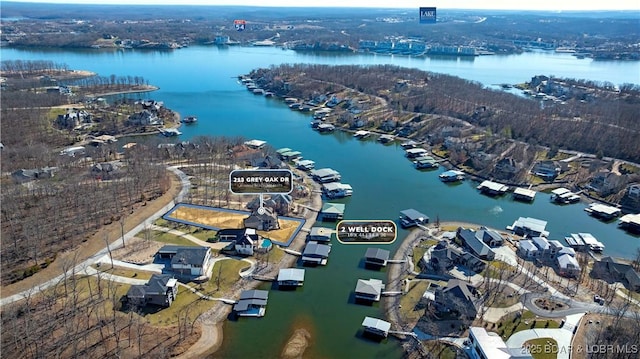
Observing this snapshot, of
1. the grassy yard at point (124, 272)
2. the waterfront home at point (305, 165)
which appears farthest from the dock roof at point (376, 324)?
the waterfront home at point (305, 165)

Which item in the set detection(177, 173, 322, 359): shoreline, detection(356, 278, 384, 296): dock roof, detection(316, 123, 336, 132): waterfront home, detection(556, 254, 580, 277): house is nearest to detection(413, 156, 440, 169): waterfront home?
detection(316, 123, 336, 132): waterfront home

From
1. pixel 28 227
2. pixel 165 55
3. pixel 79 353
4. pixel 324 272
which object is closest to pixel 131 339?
pixel 79 353

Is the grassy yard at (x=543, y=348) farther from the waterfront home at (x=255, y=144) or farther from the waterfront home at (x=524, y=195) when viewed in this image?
the waterfront home at (x=255, y=144)

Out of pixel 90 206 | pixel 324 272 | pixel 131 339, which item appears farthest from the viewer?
pixel 90 206

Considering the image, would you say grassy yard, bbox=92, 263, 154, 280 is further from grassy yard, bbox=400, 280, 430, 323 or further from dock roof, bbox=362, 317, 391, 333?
grassy yard, bbox=400, 280, 430, 323

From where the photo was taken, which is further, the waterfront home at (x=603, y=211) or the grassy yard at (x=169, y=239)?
the waterfront home at (x=603, y=211)

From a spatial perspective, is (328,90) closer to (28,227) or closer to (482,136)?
(482,136)
